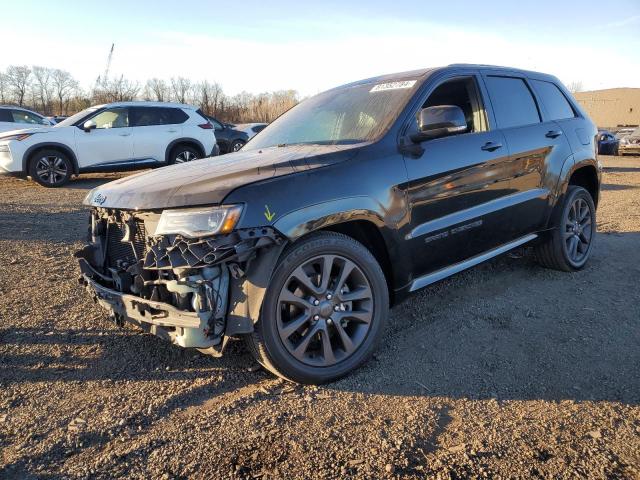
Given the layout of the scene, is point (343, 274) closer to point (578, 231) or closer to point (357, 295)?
point (357, 295)

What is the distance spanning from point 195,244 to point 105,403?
101 centimetres

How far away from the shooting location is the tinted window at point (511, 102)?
163 inches

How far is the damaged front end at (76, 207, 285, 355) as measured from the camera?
2.52m

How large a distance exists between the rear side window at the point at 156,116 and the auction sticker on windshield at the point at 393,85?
28.5ft

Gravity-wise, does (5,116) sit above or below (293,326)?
above

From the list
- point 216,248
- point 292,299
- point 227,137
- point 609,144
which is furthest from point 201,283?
point 609,144

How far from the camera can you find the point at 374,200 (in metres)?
Answer: 3.02

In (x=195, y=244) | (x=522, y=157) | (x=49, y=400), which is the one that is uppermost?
(x=522, y=157)

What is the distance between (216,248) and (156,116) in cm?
1006

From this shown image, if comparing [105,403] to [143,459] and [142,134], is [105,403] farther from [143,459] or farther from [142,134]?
[142,134]

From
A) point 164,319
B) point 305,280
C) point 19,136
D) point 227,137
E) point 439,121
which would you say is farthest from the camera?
point 227,137

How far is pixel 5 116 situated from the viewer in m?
14.7

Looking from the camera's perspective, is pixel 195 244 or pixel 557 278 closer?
pixel 195 244

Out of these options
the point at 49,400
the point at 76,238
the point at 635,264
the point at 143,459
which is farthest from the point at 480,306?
the point at 76,238
